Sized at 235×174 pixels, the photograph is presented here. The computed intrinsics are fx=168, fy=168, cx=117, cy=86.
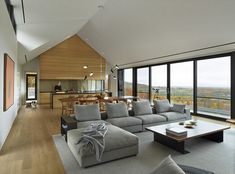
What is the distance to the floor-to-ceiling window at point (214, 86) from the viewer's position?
6191 mm

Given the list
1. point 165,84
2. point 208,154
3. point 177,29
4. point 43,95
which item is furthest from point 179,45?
point 43,95

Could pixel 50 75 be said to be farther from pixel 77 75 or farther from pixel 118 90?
pixel 118 90

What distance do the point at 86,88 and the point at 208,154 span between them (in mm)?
9929

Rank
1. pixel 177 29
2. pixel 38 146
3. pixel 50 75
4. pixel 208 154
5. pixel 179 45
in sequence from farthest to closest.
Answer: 1. pixel 50 75
2. pixel 179 45
3. pixel 177 29
4. pixel 38 146
5. pixel 208 154

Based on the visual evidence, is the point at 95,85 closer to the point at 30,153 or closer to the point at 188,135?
the point at 30,153

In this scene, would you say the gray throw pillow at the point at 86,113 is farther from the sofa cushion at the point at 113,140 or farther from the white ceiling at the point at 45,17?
the white ceiling at the point at 45,17

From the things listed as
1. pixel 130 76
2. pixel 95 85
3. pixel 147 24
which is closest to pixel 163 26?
pixel 147 24

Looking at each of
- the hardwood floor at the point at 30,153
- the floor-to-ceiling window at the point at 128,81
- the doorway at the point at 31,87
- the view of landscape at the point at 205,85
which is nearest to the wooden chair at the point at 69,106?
the hardwood floor at the point at 30,153

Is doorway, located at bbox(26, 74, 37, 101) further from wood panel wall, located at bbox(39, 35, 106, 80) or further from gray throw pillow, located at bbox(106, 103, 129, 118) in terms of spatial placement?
gray throw pillow, located at bbox(106, 103, 129, 118)

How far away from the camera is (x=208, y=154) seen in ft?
11.0

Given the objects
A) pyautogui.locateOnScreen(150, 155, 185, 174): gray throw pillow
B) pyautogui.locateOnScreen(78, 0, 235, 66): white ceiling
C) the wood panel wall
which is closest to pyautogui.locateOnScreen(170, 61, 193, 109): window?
pyautogui.locateOnScreen(78, 0, 235, 66): white ceiling

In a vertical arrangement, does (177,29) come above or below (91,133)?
above

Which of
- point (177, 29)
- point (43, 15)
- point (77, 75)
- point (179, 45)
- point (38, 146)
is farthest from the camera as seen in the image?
point (77, 75)

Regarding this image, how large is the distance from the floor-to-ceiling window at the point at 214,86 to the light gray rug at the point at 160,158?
2576mm
